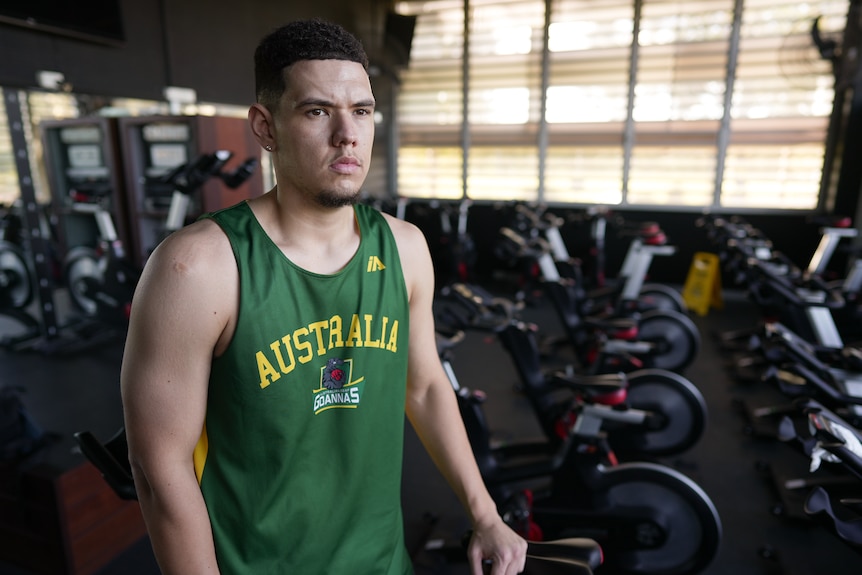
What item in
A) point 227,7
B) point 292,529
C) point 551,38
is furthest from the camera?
point 551,38

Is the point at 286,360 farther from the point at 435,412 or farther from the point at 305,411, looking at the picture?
the point at 435,412

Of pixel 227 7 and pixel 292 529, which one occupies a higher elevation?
pixel 227 7

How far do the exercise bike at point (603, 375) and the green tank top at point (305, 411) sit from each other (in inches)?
51.6

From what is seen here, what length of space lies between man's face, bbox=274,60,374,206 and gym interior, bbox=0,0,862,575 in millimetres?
722

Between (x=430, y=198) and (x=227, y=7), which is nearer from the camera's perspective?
(x=227, y=7)

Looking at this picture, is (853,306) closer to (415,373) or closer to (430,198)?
Result: (415,373)

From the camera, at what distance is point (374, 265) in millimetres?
974

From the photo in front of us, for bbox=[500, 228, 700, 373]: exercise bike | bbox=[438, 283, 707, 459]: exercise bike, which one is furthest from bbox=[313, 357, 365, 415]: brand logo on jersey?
bbox=[500, 228, 700, 373]: exercise bike

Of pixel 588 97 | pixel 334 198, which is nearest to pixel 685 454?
pixel 334 198

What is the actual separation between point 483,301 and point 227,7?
14.6 ft

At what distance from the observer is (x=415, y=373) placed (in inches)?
44.8

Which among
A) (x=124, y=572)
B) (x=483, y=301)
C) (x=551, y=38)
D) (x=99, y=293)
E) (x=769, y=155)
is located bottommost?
A: (x=124, y=572)

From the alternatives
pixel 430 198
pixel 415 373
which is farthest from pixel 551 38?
pixel 415 373

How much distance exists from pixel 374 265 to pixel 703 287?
5203 mm
